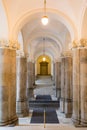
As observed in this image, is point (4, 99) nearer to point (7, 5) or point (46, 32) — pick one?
point (7, 5)

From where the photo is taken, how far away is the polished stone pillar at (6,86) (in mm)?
7535

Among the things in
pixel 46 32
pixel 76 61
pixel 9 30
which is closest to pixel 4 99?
pixel 9 30

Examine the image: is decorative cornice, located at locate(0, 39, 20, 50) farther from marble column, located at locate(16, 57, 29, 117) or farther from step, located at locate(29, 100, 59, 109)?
step, located at locate(29, 100, 59, 109)

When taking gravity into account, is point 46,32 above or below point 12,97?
above

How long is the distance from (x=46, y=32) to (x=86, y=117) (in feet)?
23.7

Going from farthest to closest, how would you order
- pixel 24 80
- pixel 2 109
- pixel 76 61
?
pixel 24 80
pixel 76 61
pixel 2 109

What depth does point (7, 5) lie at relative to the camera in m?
7.54

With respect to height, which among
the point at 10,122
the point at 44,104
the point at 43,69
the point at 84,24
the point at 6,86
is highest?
the point at 84,24

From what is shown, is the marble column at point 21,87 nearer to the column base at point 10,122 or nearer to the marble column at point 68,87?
the marble column at point 68,87

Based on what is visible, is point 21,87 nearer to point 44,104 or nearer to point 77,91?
point 77,91

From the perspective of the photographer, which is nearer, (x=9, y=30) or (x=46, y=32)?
(x=9, y=30)

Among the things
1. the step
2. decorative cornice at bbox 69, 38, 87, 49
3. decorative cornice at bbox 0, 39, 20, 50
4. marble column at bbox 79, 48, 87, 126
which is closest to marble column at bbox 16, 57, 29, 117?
the step

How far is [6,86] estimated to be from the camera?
7.60 metres

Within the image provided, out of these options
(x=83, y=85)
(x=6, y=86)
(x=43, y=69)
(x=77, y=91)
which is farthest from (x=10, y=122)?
(x=43, y=69)
